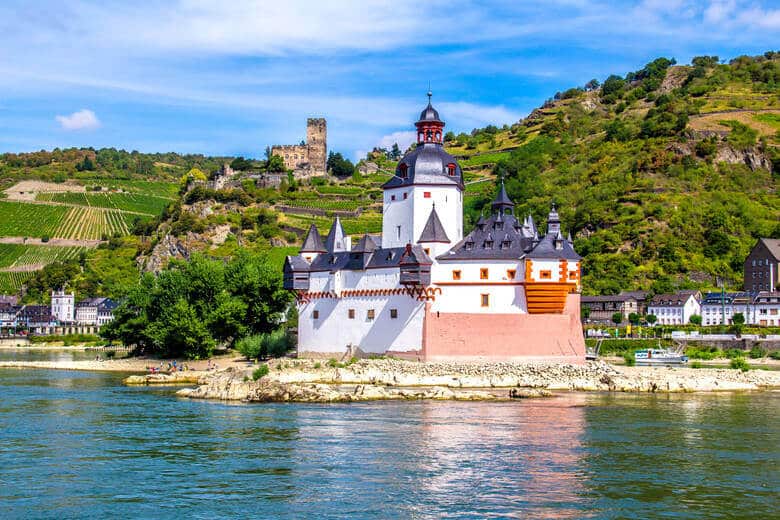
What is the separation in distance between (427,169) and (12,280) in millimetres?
107894

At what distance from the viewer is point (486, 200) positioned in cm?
12744

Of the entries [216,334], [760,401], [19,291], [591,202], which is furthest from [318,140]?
[760,401]

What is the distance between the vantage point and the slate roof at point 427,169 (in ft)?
184

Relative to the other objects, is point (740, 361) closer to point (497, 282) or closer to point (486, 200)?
point (497, 282)

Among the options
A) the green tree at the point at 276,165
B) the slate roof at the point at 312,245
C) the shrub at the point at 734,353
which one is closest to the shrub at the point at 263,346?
the slate roof at the point at 312,245

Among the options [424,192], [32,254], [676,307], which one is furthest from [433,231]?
[32,254]

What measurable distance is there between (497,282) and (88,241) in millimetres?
116831

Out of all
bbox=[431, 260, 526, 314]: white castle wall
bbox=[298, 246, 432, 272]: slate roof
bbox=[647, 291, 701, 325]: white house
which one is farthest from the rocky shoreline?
bbox=[647, 291, 701, 325]: white house

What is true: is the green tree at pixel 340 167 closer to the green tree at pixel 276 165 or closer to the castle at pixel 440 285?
the green tree at pixel 276 165

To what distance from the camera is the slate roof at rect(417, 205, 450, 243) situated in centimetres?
5397

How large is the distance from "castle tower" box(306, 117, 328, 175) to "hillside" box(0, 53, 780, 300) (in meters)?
4.52

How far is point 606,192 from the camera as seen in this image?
110 metres

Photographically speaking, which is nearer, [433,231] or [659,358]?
[433,231]

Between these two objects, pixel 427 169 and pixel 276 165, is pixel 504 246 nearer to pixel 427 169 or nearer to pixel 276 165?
pixel 427 169
